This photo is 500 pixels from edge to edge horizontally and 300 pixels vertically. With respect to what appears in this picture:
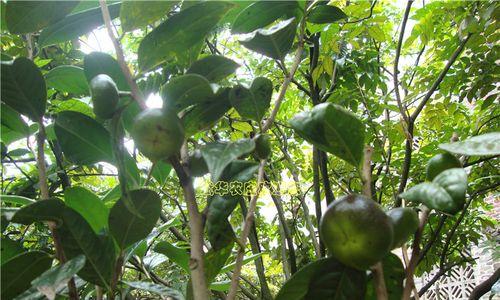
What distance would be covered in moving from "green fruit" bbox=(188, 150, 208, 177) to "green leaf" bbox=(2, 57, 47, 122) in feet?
0.66

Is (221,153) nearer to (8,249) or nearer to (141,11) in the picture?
(141,11)

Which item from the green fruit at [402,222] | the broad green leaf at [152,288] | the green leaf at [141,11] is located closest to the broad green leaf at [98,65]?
the green leaf at [141,11]

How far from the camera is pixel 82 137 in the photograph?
0.51 metres

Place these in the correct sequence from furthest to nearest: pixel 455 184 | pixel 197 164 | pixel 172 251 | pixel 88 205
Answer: pixel 172 251
pixel 88 205
pixel 197 164
pixel 455 184

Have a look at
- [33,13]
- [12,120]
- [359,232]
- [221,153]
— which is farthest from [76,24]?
[359,232]

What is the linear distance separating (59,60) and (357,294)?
4.07 ft

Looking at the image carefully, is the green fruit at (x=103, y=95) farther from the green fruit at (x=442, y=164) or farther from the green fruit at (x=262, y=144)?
the green fruit at (x=442, y=164)

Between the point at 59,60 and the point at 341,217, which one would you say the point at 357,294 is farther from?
the point at 59,60

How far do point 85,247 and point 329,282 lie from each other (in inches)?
10.6

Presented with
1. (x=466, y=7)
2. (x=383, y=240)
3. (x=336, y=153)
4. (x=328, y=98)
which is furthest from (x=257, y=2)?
(x=466, y=7)

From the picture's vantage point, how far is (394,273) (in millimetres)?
476

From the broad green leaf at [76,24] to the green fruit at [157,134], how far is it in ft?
0.64

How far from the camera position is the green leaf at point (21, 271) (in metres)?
0.47

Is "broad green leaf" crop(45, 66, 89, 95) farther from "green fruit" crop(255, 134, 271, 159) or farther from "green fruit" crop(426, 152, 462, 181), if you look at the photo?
"green fruit" crop(426, 152, 462, 181)
